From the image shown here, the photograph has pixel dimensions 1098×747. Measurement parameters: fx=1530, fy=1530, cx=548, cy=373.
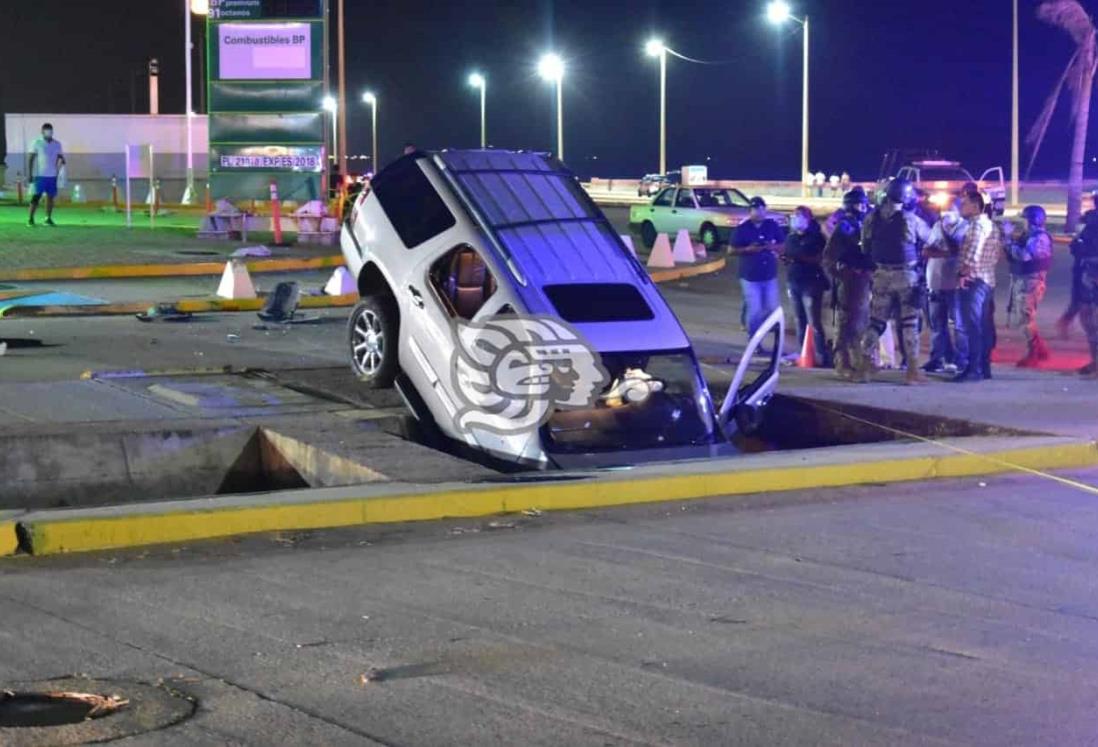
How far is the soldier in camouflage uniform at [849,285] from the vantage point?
14.5 m

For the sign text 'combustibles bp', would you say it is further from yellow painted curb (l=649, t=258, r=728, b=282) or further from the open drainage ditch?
the open drainage ditch

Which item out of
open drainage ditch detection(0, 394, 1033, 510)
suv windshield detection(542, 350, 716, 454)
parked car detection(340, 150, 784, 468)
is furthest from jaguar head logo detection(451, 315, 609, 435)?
open drainage ditch detection(0, 394, 1033, 510)

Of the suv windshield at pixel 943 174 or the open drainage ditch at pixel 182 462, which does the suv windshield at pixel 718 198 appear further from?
the open drainage ditch at pixel 182 462

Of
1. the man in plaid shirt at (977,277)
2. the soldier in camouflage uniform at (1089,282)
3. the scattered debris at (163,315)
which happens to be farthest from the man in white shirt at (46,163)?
the soldier in camouflage uniform at (1089,282)

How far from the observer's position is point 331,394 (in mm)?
12992

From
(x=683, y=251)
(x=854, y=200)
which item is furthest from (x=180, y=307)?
(x=683, y=251)

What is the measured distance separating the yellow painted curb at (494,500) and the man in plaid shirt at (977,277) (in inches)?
129

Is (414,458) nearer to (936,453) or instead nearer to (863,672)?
(936,453)

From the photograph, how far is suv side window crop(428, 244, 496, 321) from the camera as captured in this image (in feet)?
37.5

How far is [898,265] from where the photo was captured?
45.9 ft

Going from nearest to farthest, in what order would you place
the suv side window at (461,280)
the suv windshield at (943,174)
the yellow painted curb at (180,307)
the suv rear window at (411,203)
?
1. the suv side window at (461,280)
2. the suv rear window at (411,203)
3. the yellow painted curb at (180,307)
4. the suv windshield at (943,174)

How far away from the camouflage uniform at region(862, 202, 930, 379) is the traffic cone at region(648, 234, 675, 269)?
13.1 m

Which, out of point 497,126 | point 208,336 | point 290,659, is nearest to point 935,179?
point 208,336

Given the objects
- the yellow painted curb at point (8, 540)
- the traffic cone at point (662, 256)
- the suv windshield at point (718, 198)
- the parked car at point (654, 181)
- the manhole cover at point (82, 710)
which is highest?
the parked car at point (654, 181)
